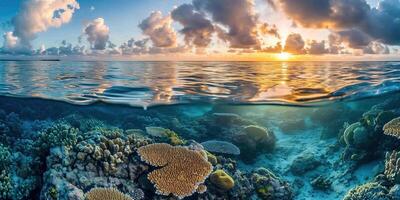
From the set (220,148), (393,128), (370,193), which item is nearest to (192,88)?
(220,148)

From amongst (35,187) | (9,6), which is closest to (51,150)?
(35,187)

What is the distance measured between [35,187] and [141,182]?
2479 millimetres

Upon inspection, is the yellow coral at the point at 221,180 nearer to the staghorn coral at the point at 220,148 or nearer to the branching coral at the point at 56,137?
the branching coral at the point at 56,137

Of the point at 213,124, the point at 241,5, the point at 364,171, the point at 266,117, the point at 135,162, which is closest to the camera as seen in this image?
the point at 135,162

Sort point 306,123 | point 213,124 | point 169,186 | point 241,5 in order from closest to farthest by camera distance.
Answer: point 169,186
point 241,5
point 213,124
point 306,123

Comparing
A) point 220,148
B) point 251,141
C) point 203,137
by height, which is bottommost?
point 203,137

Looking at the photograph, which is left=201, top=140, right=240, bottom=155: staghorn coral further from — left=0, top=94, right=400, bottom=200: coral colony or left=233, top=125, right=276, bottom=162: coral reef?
left=233, top=125, right=276, bottom=162: coral reef

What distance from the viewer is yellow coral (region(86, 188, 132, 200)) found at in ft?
23.2

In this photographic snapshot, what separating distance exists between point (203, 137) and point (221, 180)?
7951 mm

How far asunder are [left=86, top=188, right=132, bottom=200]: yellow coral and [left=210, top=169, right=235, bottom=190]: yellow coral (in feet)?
8.40

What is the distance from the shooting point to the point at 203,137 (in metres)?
16.8

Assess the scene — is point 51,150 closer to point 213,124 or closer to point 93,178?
point 93,178

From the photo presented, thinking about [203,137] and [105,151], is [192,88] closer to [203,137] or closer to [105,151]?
[203,137]

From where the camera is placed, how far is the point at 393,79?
62.8 feet
